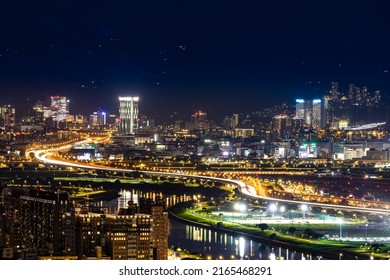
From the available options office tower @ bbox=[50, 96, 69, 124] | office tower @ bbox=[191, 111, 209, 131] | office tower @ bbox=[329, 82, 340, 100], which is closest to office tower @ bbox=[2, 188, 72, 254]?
office tower @ bbox=[329, 82, 340, 100]

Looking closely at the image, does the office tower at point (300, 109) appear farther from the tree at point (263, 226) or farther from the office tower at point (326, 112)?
the tree at point (263, 226)

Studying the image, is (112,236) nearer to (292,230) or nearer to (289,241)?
(289,241)

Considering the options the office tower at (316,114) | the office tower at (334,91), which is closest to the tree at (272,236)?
the office tower at (334,91)

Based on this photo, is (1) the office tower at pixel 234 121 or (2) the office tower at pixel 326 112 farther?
(1) the office tower at pixel 234 121

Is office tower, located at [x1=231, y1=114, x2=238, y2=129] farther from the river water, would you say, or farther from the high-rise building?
the river water

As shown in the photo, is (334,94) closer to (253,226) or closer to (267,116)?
(267,116)
